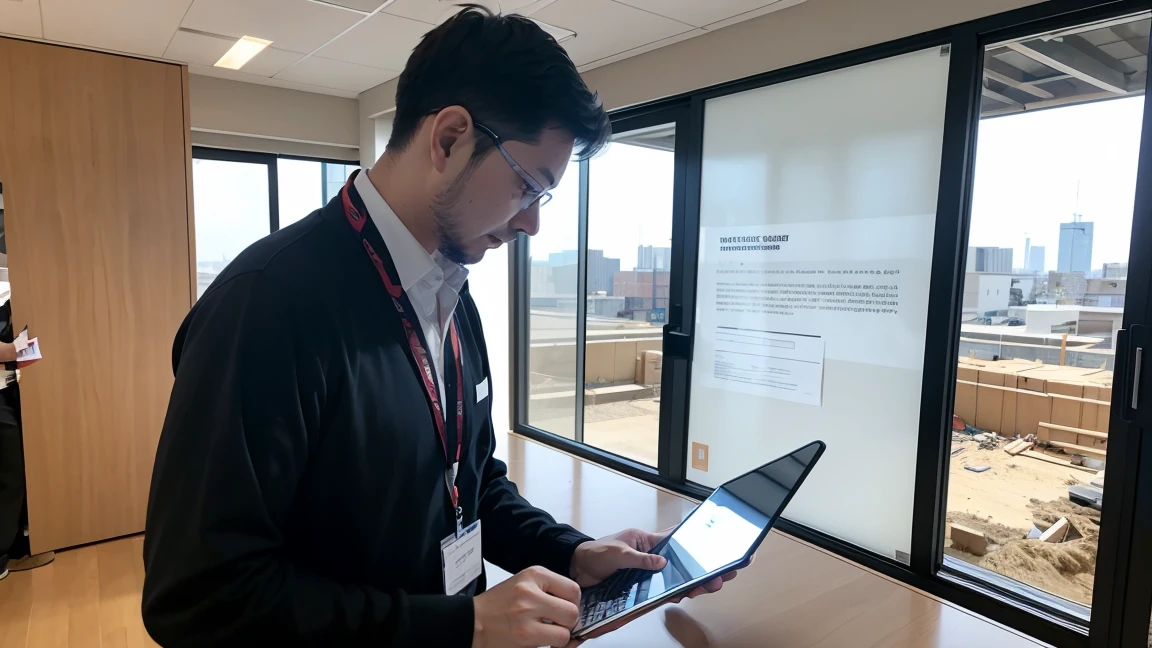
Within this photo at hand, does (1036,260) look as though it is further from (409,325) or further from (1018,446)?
(409,325)

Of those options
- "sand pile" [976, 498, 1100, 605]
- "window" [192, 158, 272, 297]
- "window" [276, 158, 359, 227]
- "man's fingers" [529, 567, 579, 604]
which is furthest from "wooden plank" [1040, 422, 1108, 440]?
"window" [192, 158, 272, 297]

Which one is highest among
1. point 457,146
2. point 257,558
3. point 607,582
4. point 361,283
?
point 457,146

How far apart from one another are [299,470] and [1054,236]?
90.9 inches

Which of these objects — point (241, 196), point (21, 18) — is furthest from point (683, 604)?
point (241, 196)

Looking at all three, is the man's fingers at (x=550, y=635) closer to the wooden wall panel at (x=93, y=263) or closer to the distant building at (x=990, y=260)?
the distant building at (x=990, y=260)

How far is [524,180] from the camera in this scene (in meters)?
0.86

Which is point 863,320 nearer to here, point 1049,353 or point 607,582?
point 1049,353

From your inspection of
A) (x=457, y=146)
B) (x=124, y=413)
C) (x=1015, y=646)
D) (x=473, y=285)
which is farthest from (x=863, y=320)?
(x=124, y=413)

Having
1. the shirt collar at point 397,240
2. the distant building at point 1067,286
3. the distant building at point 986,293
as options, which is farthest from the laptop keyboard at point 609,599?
the distant building at point 1067,286

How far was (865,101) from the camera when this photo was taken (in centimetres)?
228

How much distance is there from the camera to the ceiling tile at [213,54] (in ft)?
10.8

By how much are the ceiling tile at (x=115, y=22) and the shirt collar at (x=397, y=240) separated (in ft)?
8.71

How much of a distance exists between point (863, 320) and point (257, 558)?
2171 millimetres

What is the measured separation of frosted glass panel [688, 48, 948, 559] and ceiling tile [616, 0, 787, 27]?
315 millimetres
